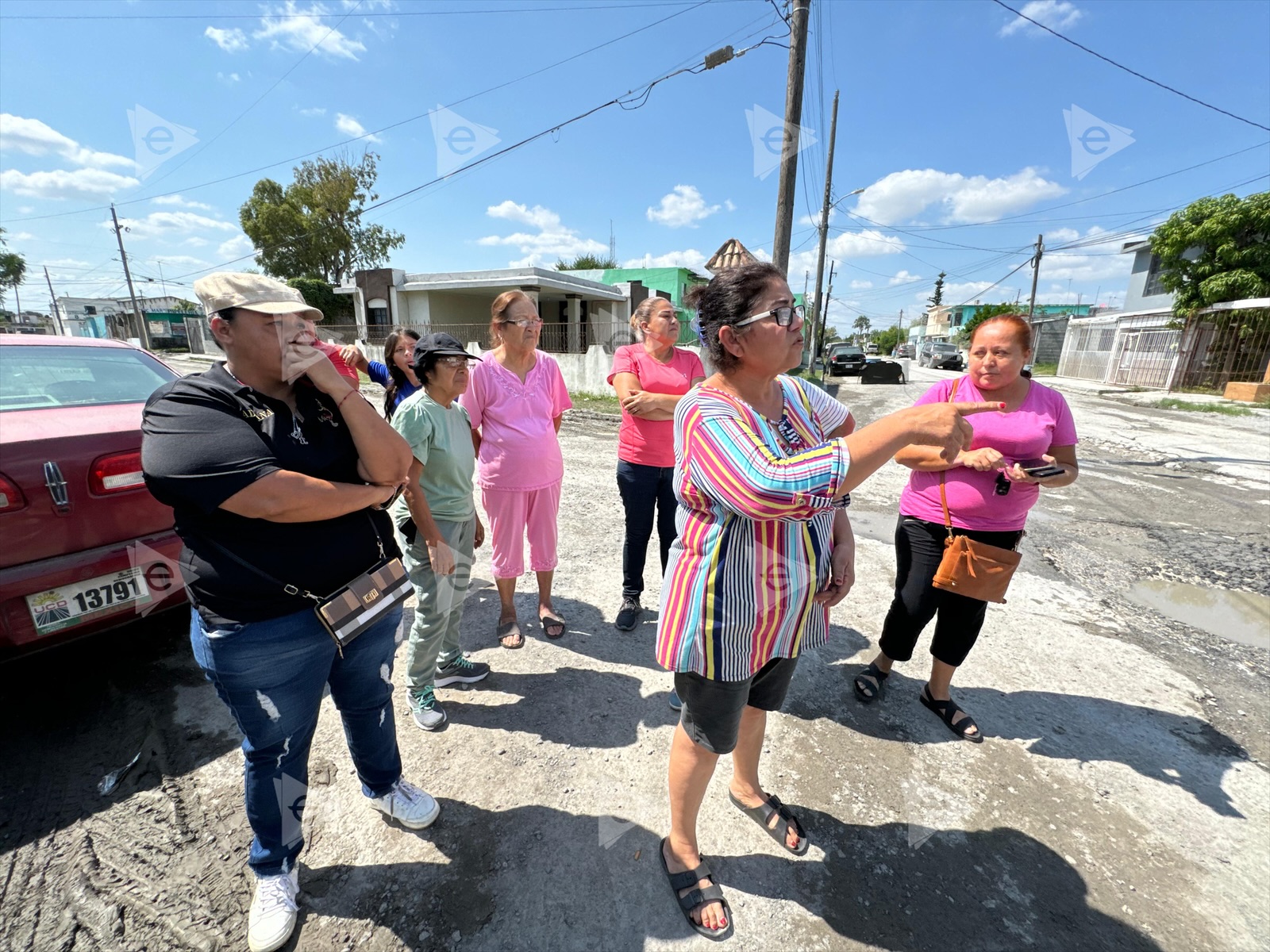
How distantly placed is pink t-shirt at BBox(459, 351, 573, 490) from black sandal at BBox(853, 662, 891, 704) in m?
1.89

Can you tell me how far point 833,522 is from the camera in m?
1.84

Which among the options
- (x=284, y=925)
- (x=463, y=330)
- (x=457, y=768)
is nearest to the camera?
(x=284, y=925)

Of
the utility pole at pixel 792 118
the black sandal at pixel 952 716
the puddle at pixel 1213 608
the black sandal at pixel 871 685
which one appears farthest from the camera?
the utility pole at pixel 792 118

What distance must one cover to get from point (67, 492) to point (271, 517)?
1650mm

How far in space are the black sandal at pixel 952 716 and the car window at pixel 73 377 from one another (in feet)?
14.1

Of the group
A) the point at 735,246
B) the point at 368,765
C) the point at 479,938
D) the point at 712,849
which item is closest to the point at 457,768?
the point at 368,765

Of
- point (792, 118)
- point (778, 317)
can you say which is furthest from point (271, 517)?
point (792, 118)

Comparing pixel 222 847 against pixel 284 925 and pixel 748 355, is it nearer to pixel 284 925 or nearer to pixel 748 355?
pixel 284 925

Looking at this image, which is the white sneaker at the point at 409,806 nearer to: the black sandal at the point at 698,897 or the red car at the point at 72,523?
the black sandal at the point at 698,897

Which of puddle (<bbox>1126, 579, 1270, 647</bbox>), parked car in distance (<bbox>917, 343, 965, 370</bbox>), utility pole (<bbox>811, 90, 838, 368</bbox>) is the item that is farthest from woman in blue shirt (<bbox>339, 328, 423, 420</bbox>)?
parked car in distance (<bbox>917, 343, 965, 370</bbox>)

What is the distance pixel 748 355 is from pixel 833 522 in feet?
2.36

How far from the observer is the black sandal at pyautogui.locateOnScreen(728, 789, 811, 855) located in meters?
1.89

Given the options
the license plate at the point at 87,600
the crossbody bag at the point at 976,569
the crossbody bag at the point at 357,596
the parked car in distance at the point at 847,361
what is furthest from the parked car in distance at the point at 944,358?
the license plate at the point at 87,600

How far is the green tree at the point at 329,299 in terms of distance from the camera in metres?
23.5
